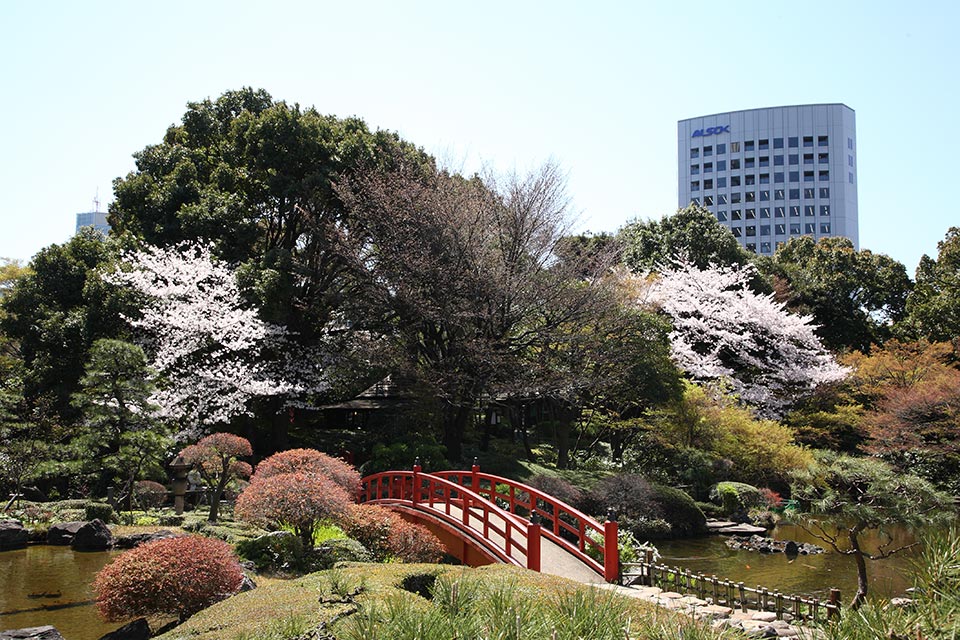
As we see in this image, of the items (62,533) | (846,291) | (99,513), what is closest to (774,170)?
(846,291)

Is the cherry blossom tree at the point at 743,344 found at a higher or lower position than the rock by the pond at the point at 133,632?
higher

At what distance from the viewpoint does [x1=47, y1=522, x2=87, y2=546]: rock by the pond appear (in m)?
14.3

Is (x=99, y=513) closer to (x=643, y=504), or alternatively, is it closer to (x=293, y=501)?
(x=293, y=501)

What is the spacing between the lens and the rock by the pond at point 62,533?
46.9 ft

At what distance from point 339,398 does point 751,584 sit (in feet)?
50.2

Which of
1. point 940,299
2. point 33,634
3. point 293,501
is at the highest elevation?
point 940,299

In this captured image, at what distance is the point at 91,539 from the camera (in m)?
13.8

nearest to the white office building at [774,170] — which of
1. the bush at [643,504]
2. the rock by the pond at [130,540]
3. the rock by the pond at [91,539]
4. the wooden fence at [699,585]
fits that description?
the bush at [643,504]

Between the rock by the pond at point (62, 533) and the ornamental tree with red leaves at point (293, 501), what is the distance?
4.21m

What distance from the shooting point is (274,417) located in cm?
2411

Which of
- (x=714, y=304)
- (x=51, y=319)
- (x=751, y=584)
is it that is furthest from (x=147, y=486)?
(x=714, y=304)

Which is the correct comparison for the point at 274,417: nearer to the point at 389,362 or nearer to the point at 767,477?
the point at 389,362

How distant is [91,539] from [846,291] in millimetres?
34731

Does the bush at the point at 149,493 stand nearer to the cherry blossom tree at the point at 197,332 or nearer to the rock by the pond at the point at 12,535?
the cherry blossom tree at the point at 197,332
